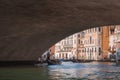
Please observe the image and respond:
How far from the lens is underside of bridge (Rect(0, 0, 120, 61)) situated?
439 inches

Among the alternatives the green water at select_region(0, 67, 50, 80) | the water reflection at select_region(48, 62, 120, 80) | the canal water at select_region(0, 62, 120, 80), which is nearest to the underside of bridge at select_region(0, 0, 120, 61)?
the canal water at select_region(0, 62, 120, 80)

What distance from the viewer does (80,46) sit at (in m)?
75.1

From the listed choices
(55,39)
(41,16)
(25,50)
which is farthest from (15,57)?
(41,16)

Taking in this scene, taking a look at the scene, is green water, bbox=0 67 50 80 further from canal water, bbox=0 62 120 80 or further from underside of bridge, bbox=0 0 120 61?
underside of bridge, bbox=0 0 120 61

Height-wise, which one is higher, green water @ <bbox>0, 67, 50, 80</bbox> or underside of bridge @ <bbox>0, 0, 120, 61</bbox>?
underside of bridge @ <bbox>0, 0, 120, 61</bbox>

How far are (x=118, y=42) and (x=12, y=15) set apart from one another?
1903 inches

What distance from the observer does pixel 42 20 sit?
14719mm

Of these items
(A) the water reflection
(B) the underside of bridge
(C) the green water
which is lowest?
(A) the water reflection

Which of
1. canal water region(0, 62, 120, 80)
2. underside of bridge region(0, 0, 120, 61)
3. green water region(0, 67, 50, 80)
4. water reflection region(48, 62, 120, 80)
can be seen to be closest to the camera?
underside of bridge region(0, 0, 120, 61)

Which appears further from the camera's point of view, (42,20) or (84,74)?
(84,74)

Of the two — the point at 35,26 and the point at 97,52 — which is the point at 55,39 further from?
the point at 97,52

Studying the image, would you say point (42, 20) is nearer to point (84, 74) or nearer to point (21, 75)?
point (21, 75)

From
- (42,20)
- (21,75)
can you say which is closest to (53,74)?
(21,75)

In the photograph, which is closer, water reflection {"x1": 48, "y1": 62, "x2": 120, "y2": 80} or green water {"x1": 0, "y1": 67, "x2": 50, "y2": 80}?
green water {"x1": 0, "y1": 67, "x2": 50, "y2": 80}
